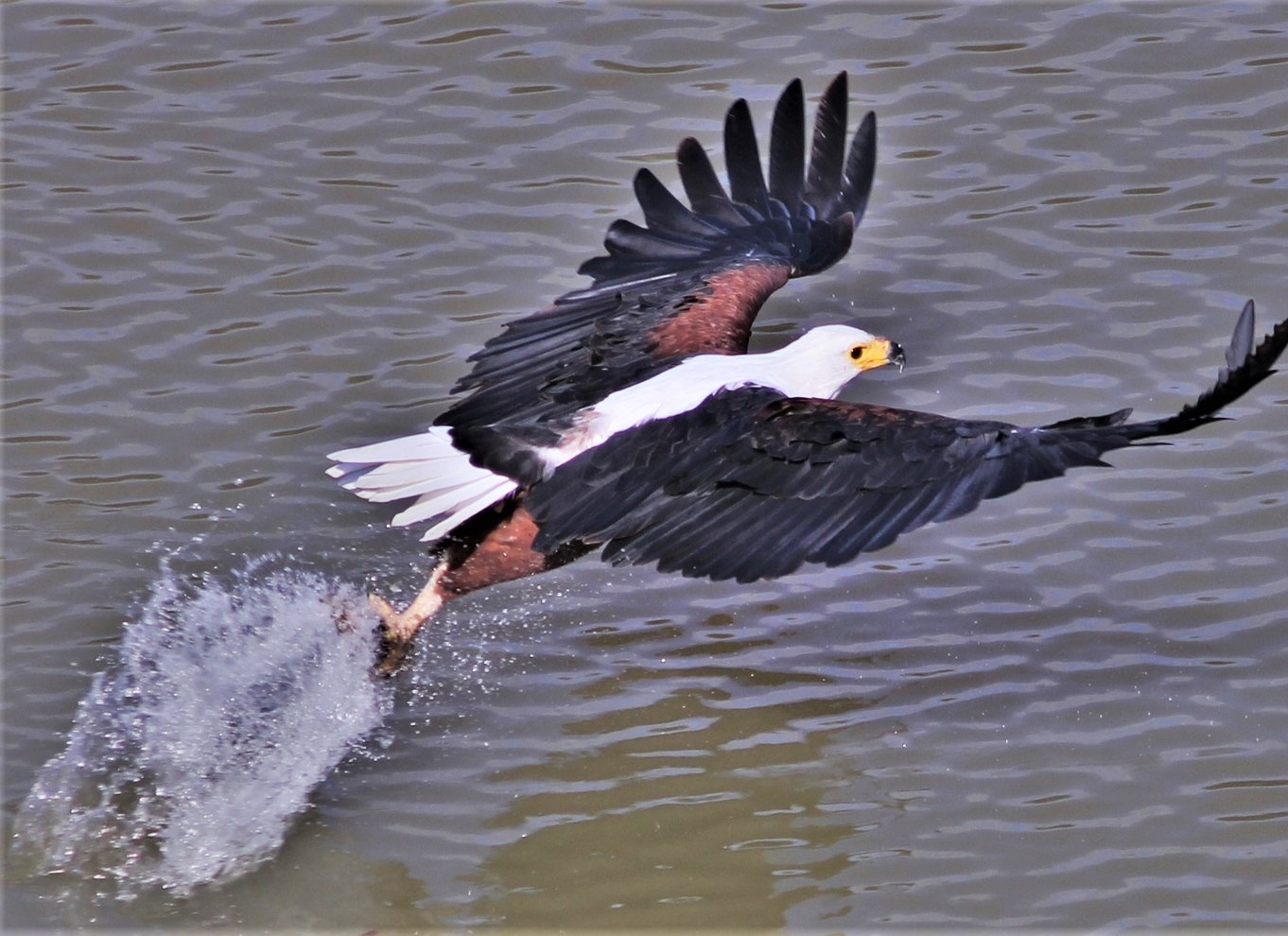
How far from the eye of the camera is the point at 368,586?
16.5 ft

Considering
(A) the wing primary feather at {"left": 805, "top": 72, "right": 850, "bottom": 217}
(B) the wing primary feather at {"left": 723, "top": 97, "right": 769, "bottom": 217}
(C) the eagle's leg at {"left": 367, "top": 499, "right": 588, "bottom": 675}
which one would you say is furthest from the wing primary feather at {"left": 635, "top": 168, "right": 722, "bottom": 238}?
(C) the eagle's leg at {"left": 367, "top": 499, "right": 588, "bottom": 675}

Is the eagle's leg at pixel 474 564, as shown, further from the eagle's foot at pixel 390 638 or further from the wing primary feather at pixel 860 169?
the wing primary feather at pixel 860 169

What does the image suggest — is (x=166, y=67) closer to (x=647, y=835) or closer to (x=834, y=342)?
(x=834, y=342)

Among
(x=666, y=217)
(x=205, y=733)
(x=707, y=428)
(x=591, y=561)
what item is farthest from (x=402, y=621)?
(x=666, y=217)

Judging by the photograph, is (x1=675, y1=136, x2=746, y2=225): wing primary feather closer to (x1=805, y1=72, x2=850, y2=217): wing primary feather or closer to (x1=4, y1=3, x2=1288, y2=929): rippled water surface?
(x1=805, y1=72, x2=850, y2=217): wing primary feather

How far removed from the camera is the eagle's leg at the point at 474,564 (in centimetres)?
457

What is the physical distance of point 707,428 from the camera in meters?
4.33

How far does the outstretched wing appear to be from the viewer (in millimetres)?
4988

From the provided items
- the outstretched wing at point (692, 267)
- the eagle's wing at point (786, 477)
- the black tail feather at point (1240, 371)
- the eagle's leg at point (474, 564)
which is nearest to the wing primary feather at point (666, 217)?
the outstretched wing at point (692, 267)

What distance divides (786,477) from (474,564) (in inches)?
37.2

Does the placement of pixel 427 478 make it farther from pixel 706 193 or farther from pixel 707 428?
pixel 706 193

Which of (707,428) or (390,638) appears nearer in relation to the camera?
(707,428)

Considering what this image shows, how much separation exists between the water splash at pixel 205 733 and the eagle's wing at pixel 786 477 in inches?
28.8

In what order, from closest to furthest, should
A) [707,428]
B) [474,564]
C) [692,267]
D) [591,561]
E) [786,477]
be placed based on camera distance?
[786,477] < [707,428] < [474,564] < [591,561] < [692,267]
